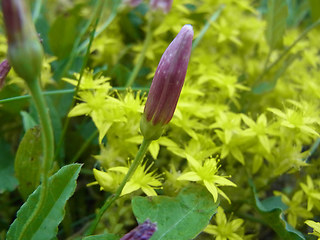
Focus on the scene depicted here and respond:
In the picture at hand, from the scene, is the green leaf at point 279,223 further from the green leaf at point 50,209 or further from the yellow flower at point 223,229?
the green leaf at point 50,209

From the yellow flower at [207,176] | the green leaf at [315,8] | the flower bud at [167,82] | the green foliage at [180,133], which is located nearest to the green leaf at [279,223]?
the green foliage at [180,133]

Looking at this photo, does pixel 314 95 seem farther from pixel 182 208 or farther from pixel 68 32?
pixel 68 32

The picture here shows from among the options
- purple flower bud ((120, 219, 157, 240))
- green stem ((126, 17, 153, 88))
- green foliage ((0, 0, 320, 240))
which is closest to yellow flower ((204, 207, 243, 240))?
green foliage ((0, 0, 320, 240))

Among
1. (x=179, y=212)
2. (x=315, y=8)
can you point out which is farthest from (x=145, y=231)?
(x=315, y=8)

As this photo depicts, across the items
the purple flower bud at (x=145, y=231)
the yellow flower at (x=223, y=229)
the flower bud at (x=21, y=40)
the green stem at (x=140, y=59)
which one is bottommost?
the yellow flower at (x=223, y=229)

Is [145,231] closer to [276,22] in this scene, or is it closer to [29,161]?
[29,161]

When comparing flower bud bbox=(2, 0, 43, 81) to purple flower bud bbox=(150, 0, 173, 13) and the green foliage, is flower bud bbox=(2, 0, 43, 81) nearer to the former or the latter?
the green foliage
